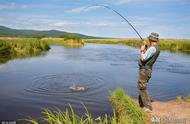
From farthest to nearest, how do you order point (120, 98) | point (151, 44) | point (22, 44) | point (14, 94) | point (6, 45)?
point (22, 44), point (6, 45), point (14, 94), point (120, 98), point (151, 44)

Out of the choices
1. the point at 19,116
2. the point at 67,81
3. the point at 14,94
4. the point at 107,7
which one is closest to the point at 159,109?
the point at 107,7

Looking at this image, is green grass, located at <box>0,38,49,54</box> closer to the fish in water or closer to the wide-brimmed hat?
the fish in water

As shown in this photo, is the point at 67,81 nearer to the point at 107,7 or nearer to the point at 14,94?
the point at 14,94

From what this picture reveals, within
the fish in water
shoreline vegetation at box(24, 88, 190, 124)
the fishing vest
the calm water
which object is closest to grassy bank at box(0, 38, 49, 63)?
the calm water

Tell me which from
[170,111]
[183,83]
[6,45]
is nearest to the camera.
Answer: [170,111]

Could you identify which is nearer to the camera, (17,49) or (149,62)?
(149,62)

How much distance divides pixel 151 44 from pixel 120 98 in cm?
255

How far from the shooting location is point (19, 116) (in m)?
9.69

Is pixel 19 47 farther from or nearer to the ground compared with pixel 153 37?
nearer to the ground

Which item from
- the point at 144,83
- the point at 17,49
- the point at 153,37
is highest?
the point at 153,37

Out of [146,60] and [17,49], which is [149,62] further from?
[17,49]

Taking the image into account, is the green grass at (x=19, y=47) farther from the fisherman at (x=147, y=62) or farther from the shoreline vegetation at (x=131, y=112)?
the fisherman at (x=147, y=62)

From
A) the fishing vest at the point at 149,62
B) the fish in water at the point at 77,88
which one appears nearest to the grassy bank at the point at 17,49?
the fish in water at the point at 77,88

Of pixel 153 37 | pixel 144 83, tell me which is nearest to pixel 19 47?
pixel 144 83
